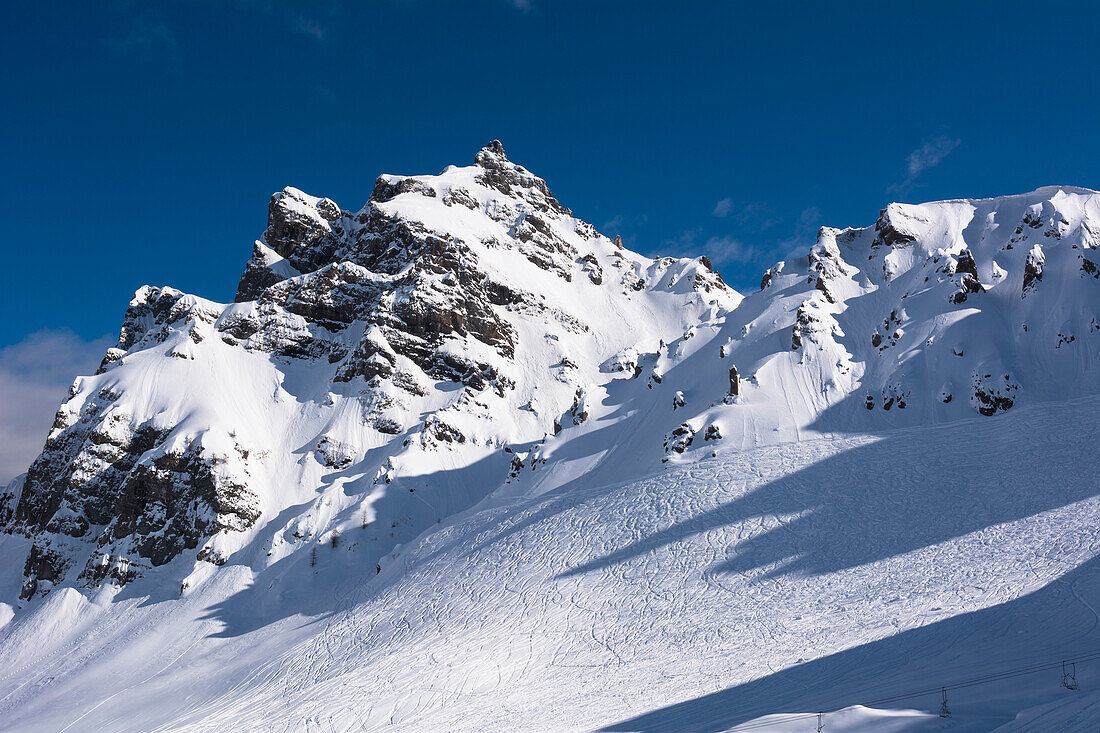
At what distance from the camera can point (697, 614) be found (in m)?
38.4

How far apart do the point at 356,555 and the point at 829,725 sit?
194 ft

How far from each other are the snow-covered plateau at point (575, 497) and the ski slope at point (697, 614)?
0.87 ft

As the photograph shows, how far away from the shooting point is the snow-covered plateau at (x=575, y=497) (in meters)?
31.8

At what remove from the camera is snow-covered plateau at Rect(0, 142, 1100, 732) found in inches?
1252

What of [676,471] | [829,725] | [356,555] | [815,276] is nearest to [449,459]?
[356,555]

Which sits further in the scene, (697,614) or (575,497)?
(575,497)

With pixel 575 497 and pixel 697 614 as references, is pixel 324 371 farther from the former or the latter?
pixel 697 614

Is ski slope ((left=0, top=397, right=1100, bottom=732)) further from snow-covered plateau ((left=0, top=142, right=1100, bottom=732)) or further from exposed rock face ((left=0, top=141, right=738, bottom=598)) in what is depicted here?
exposed rock face ((left=0, top=141, right=738, bottom=598))

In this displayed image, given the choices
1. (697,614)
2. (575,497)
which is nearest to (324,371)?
(575,497)

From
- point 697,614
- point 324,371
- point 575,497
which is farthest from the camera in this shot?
point 324,371

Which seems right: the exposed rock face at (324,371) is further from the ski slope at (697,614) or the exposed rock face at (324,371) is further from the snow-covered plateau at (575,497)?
the ski slope at (697,614)

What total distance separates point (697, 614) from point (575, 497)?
2147cm

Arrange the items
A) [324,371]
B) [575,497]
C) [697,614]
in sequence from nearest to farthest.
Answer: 1. [697,614]
2. [575,497]
3. [324,371]

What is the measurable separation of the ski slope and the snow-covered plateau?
0.87 ft
